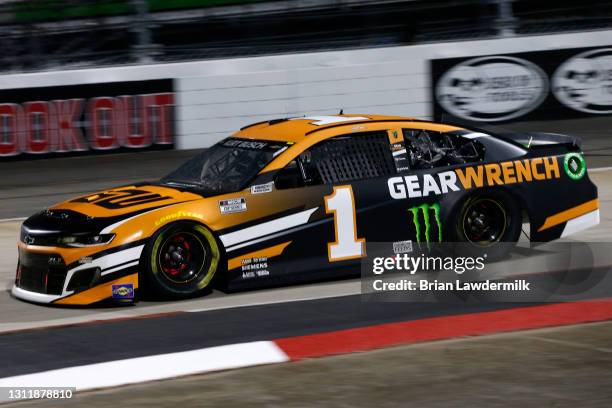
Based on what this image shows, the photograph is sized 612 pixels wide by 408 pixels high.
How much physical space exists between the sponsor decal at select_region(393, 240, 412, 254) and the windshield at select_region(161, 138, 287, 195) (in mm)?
1221

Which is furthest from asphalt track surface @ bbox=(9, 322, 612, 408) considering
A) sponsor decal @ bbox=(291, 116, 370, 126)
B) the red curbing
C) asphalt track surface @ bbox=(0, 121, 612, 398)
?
sponsor decal @ bbox=(291, 116, 370, 126)

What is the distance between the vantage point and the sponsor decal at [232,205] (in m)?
8.80

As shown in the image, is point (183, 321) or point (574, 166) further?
point (574, 166)

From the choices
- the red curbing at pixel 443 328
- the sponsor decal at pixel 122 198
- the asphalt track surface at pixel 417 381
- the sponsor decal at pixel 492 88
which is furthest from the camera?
the sponsor decal at pixel 492 88

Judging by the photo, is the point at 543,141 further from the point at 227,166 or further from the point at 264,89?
the point at 264,89

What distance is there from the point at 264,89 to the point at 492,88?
3.87 m

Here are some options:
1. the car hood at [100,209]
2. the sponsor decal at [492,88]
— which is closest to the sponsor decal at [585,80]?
the sponsor decal at [492,88]

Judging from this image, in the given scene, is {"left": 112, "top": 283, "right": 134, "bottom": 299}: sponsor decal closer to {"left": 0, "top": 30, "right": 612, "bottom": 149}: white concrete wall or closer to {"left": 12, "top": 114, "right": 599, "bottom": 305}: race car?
{"left": 12, "top": 114, "right": 599, "bottom": 305}: race car

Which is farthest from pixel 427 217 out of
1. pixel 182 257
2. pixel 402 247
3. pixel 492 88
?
pixel 492 88

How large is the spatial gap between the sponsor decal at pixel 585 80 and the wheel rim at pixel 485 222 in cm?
1013

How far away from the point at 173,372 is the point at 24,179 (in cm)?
1032

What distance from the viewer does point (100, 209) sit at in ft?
28.7

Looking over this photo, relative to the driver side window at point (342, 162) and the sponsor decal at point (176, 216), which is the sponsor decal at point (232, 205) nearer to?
the sponsor decal at point (176, 216)

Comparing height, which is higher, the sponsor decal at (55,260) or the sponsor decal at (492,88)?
the sponsor decal at (492,88)
